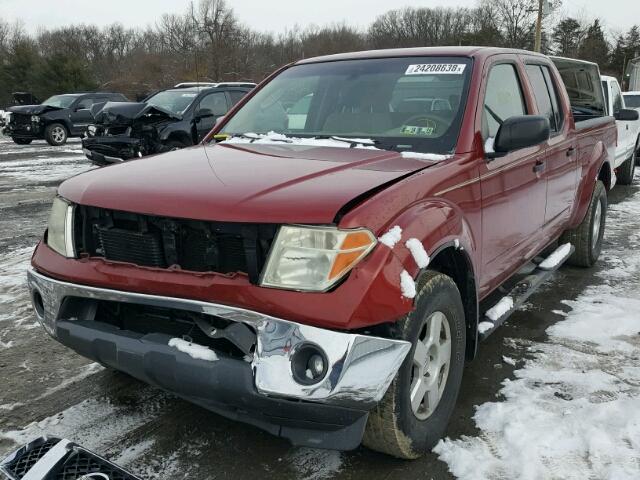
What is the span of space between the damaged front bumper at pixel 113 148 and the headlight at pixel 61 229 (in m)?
7.68

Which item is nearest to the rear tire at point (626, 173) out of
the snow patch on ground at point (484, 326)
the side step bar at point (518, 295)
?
the side step bar at point (518, 295)

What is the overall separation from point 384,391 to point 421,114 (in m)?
1.70

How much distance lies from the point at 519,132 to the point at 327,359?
66.2 inches

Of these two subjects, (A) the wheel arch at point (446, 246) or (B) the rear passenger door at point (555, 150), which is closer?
(A) the wheel arch at point (446, 246)

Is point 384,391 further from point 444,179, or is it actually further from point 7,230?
point 7,230

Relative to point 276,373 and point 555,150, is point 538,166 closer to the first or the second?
point 555,150

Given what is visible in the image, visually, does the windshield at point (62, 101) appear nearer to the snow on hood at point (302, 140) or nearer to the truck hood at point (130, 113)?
the truck hood at point (130, 113)

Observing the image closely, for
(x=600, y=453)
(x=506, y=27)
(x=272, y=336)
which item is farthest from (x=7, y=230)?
(x=506, y=27)

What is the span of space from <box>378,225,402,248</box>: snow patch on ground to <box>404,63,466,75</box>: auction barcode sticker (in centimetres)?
150

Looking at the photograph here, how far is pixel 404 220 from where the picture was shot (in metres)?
2.25

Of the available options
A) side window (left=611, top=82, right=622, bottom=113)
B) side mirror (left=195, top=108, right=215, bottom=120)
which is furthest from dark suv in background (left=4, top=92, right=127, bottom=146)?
side window (left=611, top=82, right=622, bottom=113)

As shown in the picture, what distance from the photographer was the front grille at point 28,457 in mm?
2010

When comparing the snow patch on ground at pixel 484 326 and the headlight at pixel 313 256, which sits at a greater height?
the headlight at pixel 313 256

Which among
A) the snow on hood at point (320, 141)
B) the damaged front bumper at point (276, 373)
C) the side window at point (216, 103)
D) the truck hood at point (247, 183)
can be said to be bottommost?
the damaged front bumper at point (276, 373)
